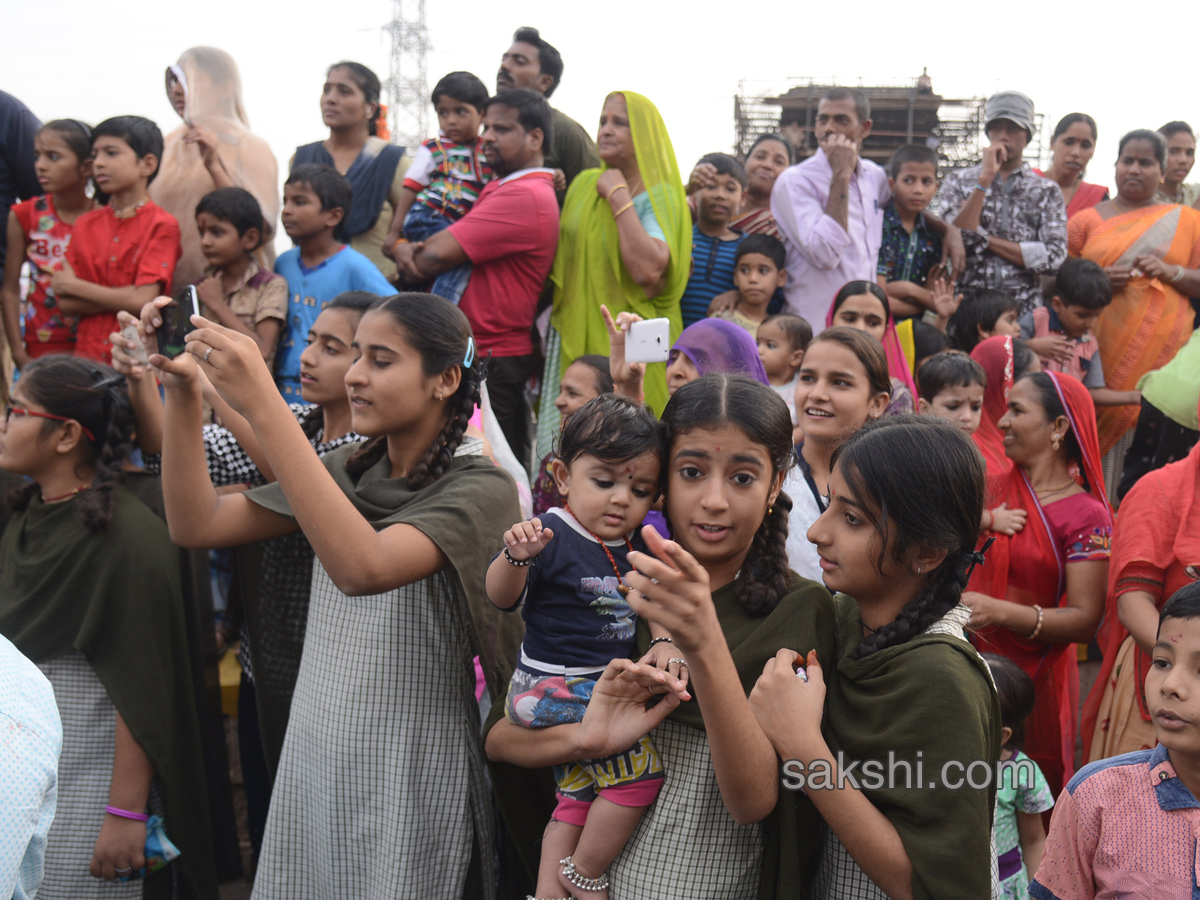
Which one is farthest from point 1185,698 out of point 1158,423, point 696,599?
point 1158,423

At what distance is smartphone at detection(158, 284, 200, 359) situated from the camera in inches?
84.3

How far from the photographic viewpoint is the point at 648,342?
235 centimetres

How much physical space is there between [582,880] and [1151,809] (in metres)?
1.10

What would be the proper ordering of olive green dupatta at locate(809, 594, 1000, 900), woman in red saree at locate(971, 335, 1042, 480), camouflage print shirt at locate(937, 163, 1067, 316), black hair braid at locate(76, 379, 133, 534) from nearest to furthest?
olive green dupatta at locate(809, 594, 1000, 900)
black hair braid at locate(76, 379, 133, 534)
woman in red saree at locate(971, 335, 1042, 480)
camouflage print shirt at locate(937, 163, 1067, 316)

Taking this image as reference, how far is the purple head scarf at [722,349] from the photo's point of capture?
3049 mm

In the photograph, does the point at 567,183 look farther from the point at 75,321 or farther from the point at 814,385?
the point at 814,385

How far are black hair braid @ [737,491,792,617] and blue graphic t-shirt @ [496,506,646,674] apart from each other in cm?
26

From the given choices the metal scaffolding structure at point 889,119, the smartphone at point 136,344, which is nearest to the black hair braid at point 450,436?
the smartphone at point 136,344

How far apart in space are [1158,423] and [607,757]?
409cm

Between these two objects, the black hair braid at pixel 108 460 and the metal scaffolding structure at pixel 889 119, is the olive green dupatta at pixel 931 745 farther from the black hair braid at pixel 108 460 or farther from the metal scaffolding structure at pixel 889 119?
the metal scaffolding structure at pixel 889 119

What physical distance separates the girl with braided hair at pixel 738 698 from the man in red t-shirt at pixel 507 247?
264 cm

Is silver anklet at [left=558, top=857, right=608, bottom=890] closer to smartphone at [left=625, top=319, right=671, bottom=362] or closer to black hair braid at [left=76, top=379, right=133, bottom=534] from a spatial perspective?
smartphone at [left=625, top=319, right=671, bottom=362]

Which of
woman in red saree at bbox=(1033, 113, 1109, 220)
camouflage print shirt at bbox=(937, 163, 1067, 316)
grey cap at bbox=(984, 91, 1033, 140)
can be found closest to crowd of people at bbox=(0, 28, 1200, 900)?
→ camouflage print shirt at bbox=(937, 163, 1067, 316)

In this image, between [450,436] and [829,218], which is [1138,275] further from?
[450,436]
